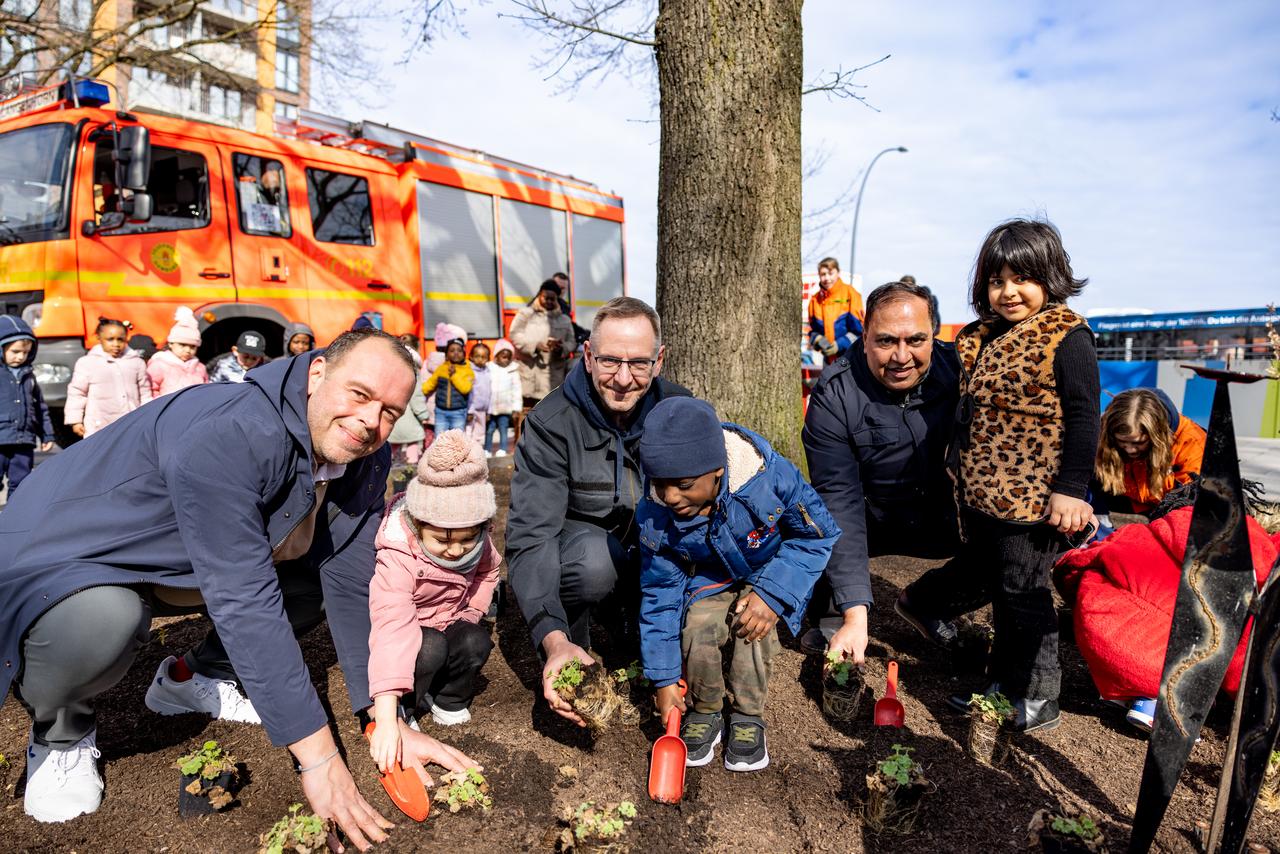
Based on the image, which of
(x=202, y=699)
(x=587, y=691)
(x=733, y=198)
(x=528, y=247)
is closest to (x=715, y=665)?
(x=587, y=691)

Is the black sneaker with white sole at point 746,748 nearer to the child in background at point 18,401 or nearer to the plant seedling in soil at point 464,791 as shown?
the plant seedling in soil at point 464,791

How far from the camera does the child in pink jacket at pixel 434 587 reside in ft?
8.11

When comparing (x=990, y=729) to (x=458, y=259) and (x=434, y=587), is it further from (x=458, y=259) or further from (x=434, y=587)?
(x=458, y=259)

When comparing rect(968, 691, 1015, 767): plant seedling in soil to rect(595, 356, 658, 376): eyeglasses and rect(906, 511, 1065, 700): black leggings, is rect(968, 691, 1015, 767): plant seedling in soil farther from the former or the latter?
rect(595, 356, 658, 376): eyeglasses

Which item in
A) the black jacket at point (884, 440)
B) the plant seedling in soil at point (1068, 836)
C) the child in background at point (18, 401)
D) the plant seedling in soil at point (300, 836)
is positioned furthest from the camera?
the child in background at point (18, 401)

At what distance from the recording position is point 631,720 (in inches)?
106

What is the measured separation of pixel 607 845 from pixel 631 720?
28.1 inches

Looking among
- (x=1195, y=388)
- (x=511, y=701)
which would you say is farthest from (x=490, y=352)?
(x=1195, y=388)

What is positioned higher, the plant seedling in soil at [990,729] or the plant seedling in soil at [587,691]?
the plant seedling in soil at [587,691]

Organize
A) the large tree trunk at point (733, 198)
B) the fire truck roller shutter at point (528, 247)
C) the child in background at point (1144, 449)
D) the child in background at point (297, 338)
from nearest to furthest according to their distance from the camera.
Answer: the child in background at point (1144, 449)
the large tree trunk at point (733, 198)
the child in background at point (297, 338)
the fire truck roller shutter at point (528, 247)

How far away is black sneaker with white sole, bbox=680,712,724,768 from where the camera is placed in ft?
8.13

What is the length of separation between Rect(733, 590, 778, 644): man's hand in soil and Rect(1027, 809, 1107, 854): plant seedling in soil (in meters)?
0.87

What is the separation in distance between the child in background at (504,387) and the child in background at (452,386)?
1.84 ft

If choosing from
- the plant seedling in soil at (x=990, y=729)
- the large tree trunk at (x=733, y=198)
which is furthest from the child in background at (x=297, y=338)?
the plant seedling in soil at (x=990, y=729)
